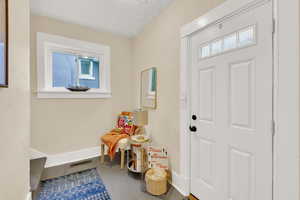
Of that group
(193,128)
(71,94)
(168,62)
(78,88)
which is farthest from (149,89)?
(71,94)

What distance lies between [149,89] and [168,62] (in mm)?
655

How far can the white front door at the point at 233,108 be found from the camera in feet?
3.49

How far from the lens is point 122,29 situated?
276 cm

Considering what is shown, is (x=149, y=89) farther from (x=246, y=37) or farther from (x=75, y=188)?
(x=75, y=188)

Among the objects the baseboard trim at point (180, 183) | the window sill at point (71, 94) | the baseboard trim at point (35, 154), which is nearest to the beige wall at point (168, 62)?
the baseboard trim at point (180, 183)

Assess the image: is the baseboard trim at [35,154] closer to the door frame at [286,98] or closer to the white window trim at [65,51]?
the white window trim at [65,51]

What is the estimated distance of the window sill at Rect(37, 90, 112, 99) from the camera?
2.32m

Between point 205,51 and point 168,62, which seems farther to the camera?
point 168,62

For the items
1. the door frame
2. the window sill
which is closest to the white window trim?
the window sill

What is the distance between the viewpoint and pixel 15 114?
1123 millimetres

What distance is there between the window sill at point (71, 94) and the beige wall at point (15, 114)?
107 cm

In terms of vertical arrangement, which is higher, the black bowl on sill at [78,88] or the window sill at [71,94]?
the black bowl on sill at [78,88]

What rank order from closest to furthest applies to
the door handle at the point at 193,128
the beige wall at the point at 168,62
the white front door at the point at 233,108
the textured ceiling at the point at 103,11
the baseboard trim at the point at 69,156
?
1. the white front door at the point at 233,108
2. the door handle at the point at 193,128
3. the beige wall at the point at 168,62
4. the textured ceiling at the point at 103,11
5. the baseboard trim at the point at 69,156

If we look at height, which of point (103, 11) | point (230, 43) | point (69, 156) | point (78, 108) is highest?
point (103, 11)
